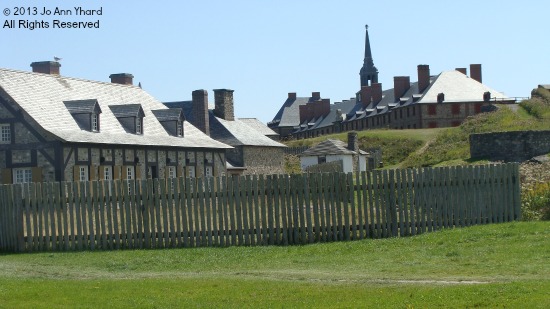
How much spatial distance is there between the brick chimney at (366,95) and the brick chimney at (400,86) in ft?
26.8

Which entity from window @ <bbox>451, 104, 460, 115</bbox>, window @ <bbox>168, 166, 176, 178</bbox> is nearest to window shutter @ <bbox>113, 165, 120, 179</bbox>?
window @ <bbox>168, 166, 176, 178</bbox>

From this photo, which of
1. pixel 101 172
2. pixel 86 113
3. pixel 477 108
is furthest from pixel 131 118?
pixel 477 108

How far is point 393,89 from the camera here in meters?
101

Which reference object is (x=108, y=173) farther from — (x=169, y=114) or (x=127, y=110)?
(x=169, y=114)

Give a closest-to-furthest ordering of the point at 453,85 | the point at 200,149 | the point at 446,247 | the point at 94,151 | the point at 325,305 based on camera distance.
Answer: the point at 325,305, the point at 446,247, the point at 94,151, the point at 200,149, the point at 453,85

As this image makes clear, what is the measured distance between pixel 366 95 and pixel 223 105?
4997 cm

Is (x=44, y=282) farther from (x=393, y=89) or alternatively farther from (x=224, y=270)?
(x=393, y=89)

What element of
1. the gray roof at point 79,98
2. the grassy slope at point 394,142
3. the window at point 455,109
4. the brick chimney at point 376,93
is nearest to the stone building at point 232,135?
the gray roof at point 79,98

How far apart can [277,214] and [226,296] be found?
8.10 m

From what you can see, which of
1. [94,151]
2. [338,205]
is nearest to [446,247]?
[338,205]

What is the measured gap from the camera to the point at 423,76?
93.2m

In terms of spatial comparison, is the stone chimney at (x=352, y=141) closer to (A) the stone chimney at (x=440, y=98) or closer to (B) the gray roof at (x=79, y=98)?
(B) the gray roof at (x=79, y=98)

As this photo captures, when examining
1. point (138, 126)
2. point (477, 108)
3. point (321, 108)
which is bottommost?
point (138, 126)

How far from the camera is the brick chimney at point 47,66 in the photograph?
46.0m
